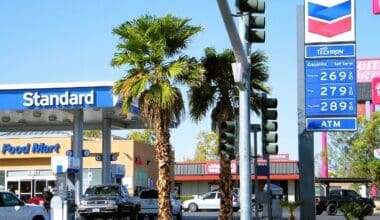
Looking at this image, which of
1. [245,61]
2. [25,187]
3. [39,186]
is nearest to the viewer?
[245,61]

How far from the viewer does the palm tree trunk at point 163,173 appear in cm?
2317

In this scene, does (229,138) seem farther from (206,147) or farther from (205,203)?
(206,147)

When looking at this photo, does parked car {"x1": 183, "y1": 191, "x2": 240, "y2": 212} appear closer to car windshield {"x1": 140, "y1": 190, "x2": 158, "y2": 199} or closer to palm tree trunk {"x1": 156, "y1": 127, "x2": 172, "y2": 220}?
car windshield {"x1": 140, "y1": 190, "x2": 158, "y2": 199}

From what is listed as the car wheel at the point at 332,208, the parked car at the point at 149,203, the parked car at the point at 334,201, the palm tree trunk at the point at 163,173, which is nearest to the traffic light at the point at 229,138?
the palm tree trunk at the point at 163,173

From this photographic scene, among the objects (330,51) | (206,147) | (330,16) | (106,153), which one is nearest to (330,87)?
(330,51)

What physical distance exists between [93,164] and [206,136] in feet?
118

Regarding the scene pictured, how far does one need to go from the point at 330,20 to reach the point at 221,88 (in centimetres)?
478

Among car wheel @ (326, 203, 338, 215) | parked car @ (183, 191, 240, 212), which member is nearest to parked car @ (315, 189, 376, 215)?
car wheel @ (326, 203, 338, 215)

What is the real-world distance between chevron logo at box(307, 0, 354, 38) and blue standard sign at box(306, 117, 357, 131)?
277 cm

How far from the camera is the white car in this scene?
76.9 ft

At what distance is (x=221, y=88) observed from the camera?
2558 cm

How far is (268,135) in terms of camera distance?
16375mm

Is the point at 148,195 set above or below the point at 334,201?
above

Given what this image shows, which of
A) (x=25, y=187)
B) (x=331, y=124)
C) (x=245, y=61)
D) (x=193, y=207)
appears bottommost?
(x=193, y=207)
